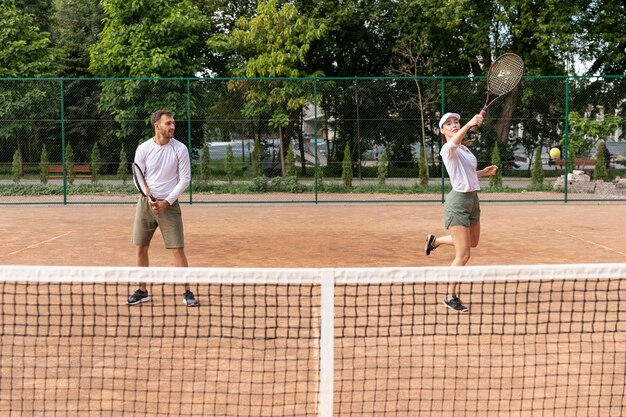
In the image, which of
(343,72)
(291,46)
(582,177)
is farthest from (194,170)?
(343,72)

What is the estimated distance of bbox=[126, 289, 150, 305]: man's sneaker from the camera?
661 centimetres

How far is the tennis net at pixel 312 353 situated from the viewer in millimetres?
3938

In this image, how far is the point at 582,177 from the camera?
19.3 meters

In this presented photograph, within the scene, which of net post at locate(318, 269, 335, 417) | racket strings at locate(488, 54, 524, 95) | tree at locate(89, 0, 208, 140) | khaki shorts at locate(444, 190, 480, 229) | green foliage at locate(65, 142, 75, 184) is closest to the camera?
net post at locate(318, 269, 335, 417)

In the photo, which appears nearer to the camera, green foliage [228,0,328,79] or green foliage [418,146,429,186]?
green foliage [418,146,429,186]

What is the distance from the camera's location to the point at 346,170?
63.5 ft

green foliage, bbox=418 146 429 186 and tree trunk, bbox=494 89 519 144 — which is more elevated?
tree trunk, bbox=494 89 519 144

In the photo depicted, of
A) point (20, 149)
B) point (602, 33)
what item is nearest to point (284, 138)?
point (20, 149)

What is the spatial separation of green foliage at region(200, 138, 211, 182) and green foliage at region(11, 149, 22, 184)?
14.4 feet

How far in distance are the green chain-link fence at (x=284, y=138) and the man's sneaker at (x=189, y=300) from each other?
11.1 m

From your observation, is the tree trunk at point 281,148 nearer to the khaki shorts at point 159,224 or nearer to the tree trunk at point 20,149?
the tree trunk at point 20,149

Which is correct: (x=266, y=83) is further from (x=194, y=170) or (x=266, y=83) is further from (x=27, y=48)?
(x=27, y=48)

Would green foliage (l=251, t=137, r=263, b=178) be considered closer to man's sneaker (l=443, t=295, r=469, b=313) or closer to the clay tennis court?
the clay tennis court

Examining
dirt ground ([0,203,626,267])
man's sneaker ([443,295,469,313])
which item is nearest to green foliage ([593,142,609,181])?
dirt ground ([0,203,626,267])
